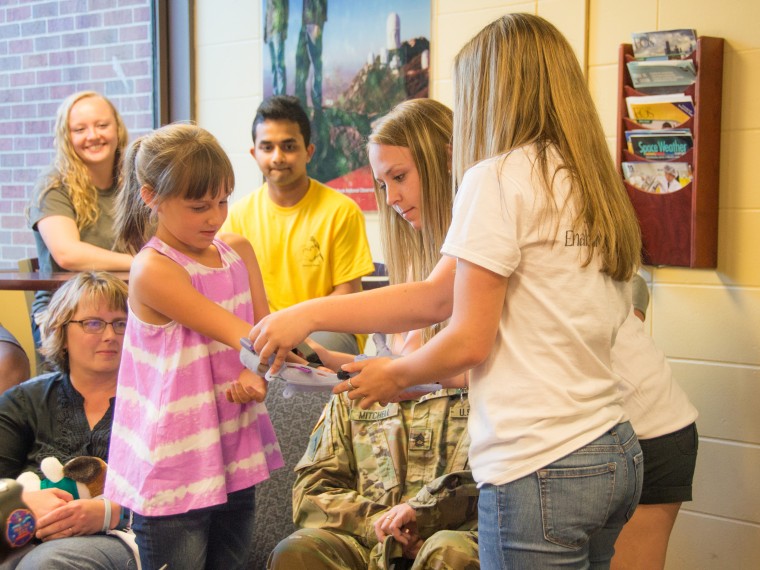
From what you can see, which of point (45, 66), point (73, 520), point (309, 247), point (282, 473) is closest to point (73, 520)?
point (73, 520)

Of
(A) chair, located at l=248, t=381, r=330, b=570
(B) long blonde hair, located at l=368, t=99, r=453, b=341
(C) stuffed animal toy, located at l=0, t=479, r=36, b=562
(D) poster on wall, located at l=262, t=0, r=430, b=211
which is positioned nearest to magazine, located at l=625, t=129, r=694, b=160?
(D) poster on wall, located at l=262, t=0, r=430, b=211

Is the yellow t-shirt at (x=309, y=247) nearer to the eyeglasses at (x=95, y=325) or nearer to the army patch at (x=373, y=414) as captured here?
the eyeglasses at (x=95, y=325)

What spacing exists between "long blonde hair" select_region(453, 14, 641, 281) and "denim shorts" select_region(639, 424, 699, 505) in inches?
19.2

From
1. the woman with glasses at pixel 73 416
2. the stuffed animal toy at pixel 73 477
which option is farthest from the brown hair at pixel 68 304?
the stuffed animal toy at pixel 73 477

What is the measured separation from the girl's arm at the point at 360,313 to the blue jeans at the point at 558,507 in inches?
13.6

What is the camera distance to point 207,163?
164 centimetres

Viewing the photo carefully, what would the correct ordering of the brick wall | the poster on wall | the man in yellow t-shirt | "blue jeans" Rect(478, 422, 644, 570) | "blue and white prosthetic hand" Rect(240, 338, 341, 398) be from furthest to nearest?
the brick wall → the poster on wall → the man in yellow t-shirt → "blue and white prosthetic hand" Rect(240, 338, 341, 398) → "blue jeans" Rect(478, 422, 644, 570)

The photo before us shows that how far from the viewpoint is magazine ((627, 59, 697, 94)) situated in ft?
8.69

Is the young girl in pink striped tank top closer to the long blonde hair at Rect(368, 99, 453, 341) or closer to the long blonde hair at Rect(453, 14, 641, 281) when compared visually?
the long blonde hair at Rect(368, 99, 453, 341)

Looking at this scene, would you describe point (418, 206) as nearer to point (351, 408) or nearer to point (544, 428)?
point (351, 408)

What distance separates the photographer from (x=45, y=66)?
407 centimetres

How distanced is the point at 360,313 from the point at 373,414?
574 millimetres

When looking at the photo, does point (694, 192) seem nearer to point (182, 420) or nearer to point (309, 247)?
point (309, 247)

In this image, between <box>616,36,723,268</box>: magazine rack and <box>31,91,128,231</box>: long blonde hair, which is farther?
<box>31,91,128,231</box>: long blonde hair
